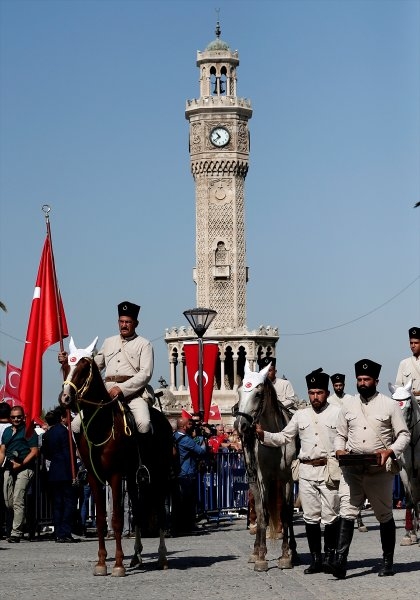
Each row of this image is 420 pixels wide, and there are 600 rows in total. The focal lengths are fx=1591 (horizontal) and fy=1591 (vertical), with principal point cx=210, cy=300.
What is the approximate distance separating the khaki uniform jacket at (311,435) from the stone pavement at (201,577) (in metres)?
1.02

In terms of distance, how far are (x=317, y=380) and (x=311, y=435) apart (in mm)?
541

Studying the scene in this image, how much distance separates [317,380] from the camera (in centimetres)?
1559

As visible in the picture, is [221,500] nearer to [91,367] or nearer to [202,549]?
[202,549]

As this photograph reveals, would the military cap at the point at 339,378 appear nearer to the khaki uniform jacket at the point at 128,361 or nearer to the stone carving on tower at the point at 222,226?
the khaki uniform jacket at the point at 128,361

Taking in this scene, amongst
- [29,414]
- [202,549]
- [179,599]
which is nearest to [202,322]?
[29,414]

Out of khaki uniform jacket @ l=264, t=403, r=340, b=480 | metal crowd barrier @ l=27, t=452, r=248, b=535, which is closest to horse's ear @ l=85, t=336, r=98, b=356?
khaki uniform jacket @ l=264, t=403, r=340, b=480

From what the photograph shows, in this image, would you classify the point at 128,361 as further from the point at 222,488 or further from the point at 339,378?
the point at 222,488

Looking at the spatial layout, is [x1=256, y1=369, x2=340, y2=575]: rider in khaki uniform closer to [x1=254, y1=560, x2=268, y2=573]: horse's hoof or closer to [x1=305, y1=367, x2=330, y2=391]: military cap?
[x1=305, y1=367, x2=330, y2=391]: military cap

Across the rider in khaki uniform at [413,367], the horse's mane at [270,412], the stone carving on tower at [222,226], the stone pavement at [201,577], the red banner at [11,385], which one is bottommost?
the stone pavement at [201,577]

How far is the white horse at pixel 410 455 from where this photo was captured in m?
17.9

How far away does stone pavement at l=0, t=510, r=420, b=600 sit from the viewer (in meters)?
13.7

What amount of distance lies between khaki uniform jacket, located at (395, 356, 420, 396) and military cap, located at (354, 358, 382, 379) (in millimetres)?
5048

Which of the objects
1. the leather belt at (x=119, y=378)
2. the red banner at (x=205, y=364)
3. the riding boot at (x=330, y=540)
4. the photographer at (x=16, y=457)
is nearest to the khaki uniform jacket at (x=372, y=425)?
the riding boot at (x=330, y=540)

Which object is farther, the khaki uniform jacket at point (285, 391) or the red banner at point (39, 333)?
the red banner at point (39, 333)
